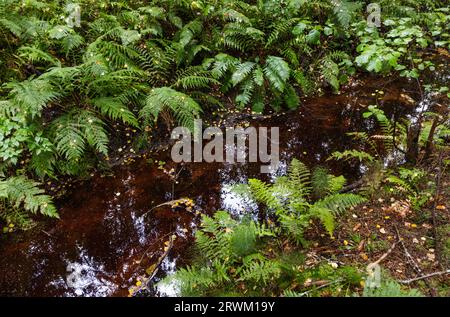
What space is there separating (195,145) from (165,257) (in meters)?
1.85

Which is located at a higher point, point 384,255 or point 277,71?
point 277,71

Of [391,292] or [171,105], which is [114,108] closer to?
[171,105]

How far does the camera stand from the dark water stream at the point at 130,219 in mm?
3254

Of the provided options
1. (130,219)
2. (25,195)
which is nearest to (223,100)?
(130,219)

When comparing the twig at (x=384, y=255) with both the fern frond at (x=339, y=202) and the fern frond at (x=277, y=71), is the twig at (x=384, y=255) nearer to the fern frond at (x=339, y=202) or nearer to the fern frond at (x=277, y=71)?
the fern frond at (x=339, y=202)

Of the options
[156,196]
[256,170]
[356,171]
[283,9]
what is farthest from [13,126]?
[283,9]

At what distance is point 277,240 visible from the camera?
3.38 meters

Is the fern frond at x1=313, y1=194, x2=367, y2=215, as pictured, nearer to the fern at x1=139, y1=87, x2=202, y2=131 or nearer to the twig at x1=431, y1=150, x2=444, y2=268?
the twig at x1=431, y1=150, x2=444, y2=268

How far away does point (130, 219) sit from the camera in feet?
12.6

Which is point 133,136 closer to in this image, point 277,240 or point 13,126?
point 13,126

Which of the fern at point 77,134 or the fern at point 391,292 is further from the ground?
the fern at point 77,134

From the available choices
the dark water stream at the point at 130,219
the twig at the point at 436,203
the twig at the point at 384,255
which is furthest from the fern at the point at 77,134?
the twig at the point at 436,203

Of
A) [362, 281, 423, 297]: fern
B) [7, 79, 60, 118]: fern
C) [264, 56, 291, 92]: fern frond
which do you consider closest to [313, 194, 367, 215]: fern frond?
[362, 281, 423, 297]: fern

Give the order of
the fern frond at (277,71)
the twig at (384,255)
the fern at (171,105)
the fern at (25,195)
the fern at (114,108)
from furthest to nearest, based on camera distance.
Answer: the fern frond at (277,71) → the fern at (171,105) → the fern at (114,108) → the fern at (25,195) → the twig at (384,255)
